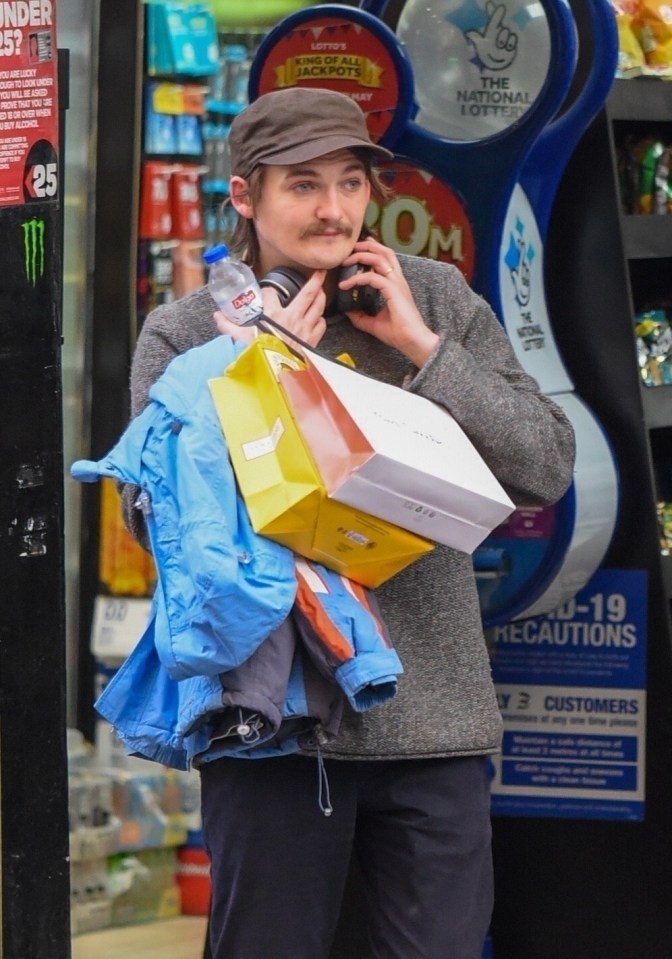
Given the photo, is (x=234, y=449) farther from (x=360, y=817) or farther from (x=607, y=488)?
(x=607, y=488)

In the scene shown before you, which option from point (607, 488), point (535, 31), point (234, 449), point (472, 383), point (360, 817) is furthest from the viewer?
point (607, 488)

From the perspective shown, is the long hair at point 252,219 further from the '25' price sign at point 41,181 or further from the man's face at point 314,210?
the '25' price sign at point 41,181

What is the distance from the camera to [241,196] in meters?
2.17

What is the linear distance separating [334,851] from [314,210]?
0.89m

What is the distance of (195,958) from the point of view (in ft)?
12.2

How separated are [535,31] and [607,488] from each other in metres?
0.87

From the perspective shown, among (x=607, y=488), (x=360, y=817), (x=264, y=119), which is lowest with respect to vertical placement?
(x=360, y=817)

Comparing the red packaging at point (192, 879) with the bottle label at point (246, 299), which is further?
the red packaging at point (192, 879)

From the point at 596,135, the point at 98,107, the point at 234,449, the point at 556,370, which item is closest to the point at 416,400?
the point at 234,449

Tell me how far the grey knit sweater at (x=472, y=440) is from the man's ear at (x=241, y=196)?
0.14 meters

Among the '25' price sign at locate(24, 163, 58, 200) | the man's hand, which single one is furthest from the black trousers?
the '25' price sign at locate(24, 163, 58, 200)

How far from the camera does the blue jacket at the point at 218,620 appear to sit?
178 centimetres

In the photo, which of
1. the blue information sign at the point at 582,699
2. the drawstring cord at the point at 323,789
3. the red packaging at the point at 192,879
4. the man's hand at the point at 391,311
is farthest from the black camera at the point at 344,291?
the red packaging at the point at 192,879

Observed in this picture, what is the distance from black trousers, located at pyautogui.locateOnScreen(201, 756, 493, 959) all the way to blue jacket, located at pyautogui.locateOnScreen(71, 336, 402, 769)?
0.35 ft
